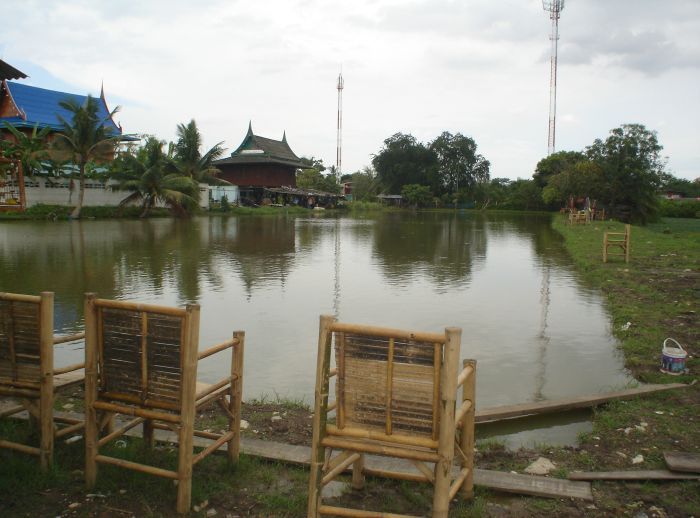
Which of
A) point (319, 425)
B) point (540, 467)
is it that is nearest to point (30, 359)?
point (319, 425)

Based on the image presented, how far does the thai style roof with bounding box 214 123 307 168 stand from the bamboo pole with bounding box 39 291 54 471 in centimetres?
4428

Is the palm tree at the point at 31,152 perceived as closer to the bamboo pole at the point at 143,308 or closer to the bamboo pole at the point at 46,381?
the bamboo pole at the point at 46,381

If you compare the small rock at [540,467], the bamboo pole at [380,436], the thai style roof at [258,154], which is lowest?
the small rock at [540,467]

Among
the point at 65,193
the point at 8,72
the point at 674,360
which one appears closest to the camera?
the point at 674,360

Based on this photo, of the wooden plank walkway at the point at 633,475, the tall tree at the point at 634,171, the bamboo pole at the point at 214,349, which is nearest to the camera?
the bamboo pole at the point at 214,349

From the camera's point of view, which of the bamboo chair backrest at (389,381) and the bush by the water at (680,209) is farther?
the bush by the water at (680,209)

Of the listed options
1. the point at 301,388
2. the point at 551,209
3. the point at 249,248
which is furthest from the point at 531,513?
the point at 551,209

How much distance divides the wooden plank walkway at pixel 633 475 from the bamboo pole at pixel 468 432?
27.5 inches

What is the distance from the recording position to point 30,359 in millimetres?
3066

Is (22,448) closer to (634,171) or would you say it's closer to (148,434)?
(148,434)

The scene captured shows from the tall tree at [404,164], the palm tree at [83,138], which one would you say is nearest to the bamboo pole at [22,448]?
the palm tree at [83,138]

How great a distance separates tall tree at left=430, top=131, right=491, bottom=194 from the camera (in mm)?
68438

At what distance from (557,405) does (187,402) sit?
3.10 meters

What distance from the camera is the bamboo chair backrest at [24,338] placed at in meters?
2.97
